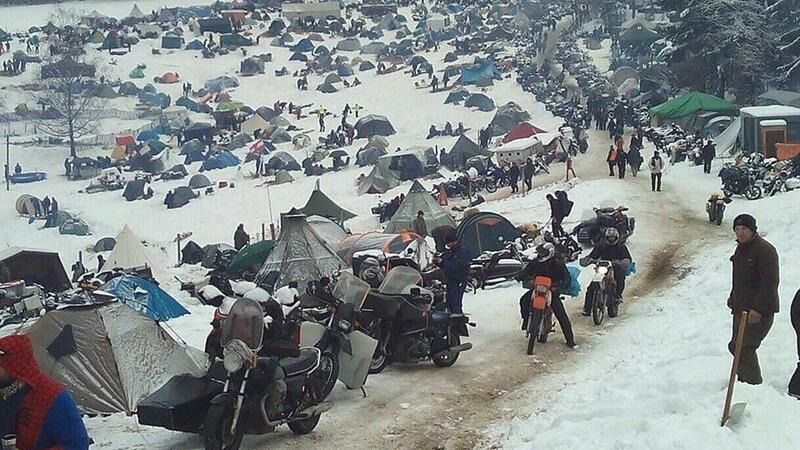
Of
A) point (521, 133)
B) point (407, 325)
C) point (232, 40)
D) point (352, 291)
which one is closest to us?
point (352, 291)

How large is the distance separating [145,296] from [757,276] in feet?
38.1

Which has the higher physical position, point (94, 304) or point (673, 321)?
point (94, 304)

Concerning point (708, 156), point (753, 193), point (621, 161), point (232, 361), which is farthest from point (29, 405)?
point (708, 156)

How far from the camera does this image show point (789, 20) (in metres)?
40.1

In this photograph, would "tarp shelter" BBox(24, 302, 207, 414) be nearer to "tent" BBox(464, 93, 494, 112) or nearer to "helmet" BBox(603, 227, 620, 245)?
"helmet" BBox(603, 227, 620, 245)

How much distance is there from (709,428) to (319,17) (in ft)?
272

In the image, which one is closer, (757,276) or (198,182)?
(757,276)

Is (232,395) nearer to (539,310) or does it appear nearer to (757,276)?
(757,276)

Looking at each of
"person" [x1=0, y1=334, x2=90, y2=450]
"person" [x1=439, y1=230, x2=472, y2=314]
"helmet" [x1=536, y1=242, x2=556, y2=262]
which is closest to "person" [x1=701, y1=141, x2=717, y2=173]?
"person" [x1=439, y1=230, x2=472, y2=314]

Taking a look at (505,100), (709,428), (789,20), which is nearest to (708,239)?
(709,428)

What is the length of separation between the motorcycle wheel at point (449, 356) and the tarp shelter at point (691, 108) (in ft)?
88.3

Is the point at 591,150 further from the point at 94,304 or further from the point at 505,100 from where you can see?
the point at 94,304

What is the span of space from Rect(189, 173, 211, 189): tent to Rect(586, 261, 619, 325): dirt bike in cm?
3008

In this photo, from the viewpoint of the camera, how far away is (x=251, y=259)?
21000mm
